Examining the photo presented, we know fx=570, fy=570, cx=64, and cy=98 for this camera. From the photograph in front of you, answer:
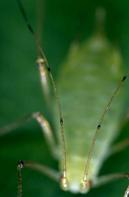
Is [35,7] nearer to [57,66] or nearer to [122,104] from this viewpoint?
[57,66]

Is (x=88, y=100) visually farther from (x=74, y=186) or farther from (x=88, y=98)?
(x=74, y=186)

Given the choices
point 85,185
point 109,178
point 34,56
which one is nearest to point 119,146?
point 109,178

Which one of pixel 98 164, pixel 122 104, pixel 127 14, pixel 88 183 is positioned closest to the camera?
pixel 88 183

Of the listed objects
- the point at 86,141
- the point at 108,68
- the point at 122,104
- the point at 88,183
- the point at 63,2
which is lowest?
the point at 88,183

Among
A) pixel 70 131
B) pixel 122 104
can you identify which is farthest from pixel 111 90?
pixel 70 131

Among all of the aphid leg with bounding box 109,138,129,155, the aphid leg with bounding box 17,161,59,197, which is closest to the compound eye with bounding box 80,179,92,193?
the aphid leg with bounding box 17,161,59,197

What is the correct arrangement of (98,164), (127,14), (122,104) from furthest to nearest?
(127,14) < (122,104) < (98,164)

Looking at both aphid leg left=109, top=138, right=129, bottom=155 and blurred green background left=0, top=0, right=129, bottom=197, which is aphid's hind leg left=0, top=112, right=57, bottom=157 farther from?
aphid leg left=109, top=138, right=129, bottom=155
